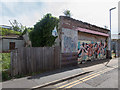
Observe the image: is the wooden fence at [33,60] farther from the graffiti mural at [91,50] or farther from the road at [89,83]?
the graffiti mural at [91,50]

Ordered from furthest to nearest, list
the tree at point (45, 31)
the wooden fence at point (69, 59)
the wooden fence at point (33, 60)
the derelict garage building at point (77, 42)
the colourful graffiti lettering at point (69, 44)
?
the tree at point (45, 31) < the colourful graffiti lettering at point (69, 44) < the derelict garage building at point (77, 42) < the wooden fence at point (69, 59) < the wooden fence at point (33, 60)

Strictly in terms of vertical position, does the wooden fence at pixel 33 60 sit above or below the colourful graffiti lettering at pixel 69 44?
below

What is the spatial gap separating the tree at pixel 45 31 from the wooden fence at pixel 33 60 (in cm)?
616

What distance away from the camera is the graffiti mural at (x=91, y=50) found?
28.0 ft

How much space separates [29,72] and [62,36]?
3800 millimetres

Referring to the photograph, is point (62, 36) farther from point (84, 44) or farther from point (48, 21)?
point (48, 21)

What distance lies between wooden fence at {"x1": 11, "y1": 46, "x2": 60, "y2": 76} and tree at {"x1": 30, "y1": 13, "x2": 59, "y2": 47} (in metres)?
6.16

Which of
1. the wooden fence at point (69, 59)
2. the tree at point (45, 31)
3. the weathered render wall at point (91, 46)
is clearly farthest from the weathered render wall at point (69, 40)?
the tree at point (45, 31)

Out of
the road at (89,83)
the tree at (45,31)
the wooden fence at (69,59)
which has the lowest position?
the road at (89,83)

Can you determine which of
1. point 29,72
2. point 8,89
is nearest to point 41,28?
point 29,72

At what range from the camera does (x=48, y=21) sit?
12938mm

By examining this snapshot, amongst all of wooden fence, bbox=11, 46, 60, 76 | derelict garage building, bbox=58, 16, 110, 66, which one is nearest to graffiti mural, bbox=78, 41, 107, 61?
derelict garage building, bbox=58, 16, 110, 66

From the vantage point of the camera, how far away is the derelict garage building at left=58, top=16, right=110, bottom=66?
677cm

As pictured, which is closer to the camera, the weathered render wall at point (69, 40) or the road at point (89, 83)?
the road at point (89, 83)
